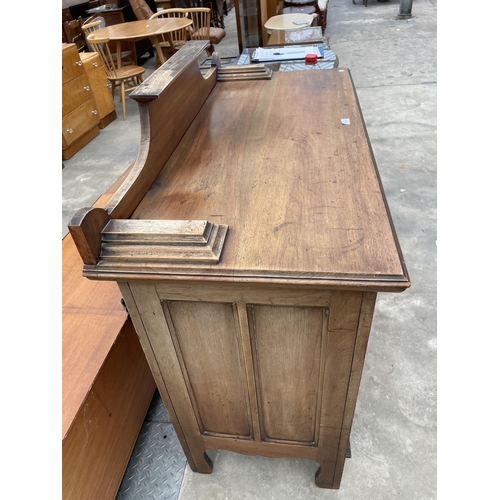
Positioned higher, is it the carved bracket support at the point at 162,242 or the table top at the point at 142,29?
the carved bracket support at the point at 162,242

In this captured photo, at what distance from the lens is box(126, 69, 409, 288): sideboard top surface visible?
67 cm

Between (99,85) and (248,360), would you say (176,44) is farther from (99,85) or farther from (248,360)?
(248,360)

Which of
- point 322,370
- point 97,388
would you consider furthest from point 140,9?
point 322,370

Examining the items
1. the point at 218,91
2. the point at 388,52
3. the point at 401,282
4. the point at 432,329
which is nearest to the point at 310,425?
the point at 401,282

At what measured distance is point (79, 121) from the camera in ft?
11.5

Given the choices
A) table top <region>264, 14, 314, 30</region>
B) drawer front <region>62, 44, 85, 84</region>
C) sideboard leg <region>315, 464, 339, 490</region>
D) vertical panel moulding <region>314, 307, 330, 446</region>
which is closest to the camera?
vertical panel moulding <region>314, 307, 330, 446</region>

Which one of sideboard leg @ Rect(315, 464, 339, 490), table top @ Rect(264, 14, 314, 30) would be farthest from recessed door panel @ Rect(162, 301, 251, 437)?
table top @ Rect(264, 14, 314, 30)

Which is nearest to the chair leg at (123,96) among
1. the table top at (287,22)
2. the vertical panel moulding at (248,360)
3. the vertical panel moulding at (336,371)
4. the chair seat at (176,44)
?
the chair seat at (176,44)

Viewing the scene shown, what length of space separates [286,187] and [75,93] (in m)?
3.26

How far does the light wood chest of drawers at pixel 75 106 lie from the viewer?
3241 millimetres

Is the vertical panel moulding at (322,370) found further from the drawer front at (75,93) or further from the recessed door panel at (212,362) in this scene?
the drawer front at (75,93)

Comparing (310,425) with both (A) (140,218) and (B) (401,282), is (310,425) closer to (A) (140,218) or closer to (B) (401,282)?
(B) (401,282)

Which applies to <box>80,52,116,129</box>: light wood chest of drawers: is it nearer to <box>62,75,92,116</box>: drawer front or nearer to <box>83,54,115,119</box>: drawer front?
<box>83,54,115,119</box>: drawer front

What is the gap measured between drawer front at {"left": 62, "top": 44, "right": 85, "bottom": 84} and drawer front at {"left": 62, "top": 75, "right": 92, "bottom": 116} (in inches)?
1.7
